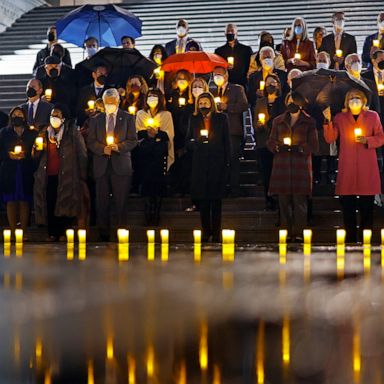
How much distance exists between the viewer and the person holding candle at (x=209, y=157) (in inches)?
403

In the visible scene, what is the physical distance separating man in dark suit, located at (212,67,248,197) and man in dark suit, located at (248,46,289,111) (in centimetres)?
24

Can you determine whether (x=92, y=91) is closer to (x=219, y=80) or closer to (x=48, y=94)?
(x=48, y=94)

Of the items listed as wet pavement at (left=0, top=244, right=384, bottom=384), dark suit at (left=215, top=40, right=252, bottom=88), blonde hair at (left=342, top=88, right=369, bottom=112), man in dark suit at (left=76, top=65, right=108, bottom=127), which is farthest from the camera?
dark suit at (left=215, top=40, right=252, bottom=88)

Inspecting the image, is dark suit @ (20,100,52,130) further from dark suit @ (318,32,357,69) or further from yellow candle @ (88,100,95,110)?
dark suit @ (318,32,357,69)

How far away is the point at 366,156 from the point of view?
32.9 ft

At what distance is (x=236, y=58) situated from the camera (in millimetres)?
12883

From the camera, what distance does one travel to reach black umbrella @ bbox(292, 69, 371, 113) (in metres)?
10.8

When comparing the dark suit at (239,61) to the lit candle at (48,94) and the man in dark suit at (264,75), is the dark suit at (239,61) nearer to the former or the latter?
the man in dark suit at (264,75)

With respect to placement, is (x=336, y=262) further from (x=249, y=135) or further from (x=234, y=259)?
(x=249, y=135)

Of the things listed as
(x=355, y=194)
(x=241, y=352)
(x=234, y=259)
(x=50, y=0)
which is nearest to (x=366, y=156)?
(x=355, y=194)

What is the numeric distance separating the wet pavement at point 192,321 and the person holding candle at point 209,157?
2786 mm

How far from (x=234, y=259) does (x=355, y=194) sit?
277cm

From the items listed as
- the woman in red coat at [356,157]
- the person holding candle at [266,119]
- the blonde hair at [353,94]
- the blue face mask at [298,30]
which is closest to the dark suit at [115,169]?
the person holding candle at [266,119]

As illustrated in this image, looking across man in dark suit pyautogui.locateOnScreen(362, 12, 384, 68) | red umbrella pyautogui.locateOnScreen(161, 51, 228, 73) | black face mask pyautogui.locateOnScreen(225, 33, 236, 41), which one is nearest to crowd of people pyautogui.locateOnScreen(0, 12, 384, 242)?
red umbrella pyautogui.locateOnScreen(161, 51, 228, 73)
